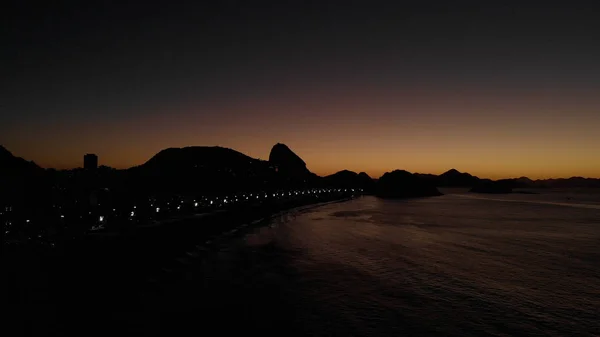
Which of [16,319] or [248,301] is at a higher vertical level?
[16,319]

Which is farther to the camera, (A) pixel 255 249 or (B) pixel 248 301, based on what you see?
(A) pixel 255 249

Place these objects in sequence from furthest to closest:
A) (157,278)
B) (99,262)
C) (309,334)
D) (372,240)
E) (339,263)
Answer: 1. (372,240)
2. (339,263)
3. (157,278)
4. (99,262)
5. (309,334)

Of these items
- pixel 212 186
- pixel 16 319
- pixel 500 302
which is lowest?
pixel 500 302

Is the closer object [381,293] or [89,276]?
[89,276]

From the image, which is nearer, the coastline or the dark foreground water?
the coastline

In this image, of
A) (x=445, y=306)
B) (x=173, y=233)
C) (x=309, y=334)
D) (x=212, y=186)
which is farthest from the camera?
(x=212, y=186)

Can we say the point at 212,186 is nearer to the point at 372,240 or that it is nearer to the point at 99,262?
the point at 372,240

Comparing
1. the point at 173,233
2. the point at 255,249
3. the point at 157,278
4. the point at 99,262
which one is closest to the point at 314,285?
the point at 157,278

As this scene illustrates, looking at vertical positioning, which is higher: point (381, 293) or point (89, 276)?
point (89, 276)

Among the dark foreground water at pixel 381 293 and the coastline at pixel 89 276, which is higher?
the coastline at pixel 89 276

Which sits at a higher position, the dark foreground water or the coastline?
the coastline

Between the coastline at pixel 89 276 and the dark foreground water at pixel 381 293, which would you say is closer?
the coastline at pixel 89 276
